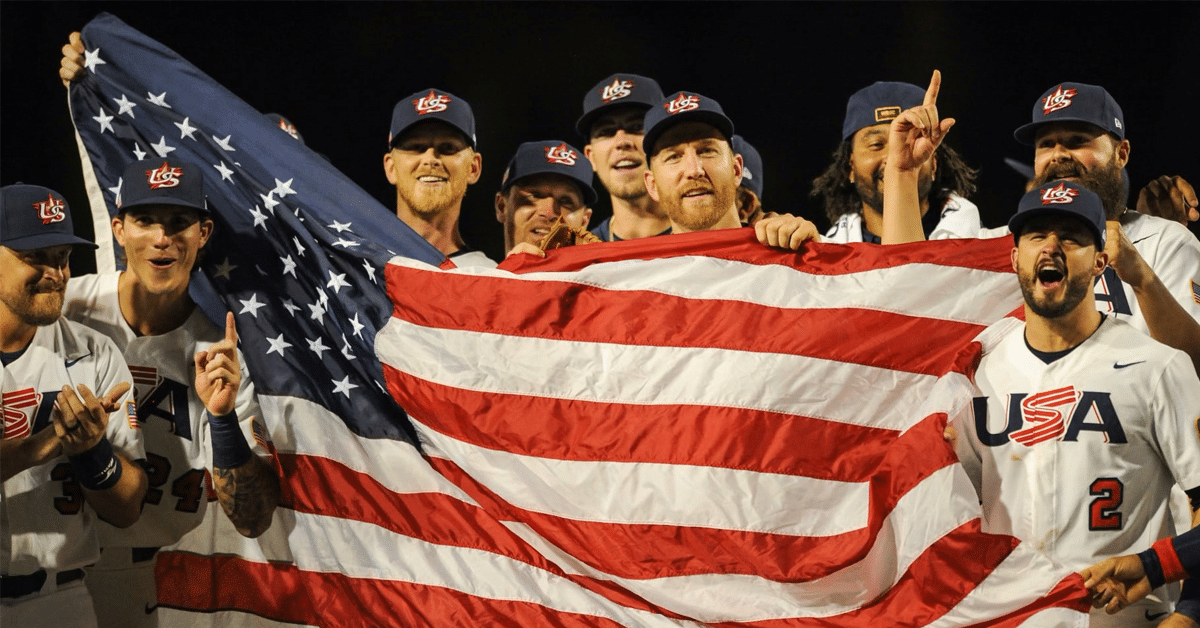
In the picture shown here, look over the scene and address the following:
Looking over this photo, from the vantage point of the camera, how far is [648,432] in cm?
345

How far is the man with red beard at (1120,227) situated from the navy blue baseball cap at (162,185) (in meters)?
2.82

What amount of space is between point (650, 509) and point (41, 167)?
425 centimetres

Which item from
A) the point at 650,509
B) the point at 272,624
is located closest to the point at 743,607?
the point at 650,509

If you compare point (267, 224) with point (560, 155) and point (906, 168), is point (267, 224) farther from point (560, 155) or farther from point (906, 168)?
point (906, 168)

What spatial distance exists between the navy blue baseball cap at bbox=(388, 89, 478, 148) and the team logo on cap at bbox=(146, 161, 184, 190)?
3.75 feet

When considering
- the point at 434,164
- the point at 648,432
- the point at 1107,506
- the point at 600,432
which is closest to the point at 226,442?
the point at 600,432

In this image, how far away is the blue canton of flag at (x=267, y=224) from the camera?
371 centimetres

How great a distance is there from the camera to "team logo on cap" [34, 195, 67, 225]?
356cm

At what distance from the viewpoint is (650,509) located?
3377mm

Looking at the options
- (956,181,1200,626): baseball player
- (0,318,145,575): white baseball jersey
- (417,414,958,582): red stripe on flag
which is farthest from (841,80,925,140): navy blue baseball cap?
(0,318,145,575): white baseball jersey

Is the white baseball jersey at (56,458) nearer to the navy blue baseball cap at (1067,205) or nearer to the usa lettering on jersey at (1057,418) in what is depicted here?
the usa lettering on jersey at (1057,418)

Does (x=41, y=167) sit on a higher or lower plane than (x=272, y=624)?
higher

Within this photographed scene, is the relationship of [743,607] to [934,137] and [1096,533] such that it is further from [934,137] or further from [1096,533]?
[934,137]

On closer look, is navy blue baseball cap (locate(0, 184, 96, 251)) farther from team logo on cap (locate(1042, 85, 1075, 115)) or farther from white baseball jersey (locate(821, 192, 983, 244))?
team logo on cap (locate(1042, 85, 1075, 115))
